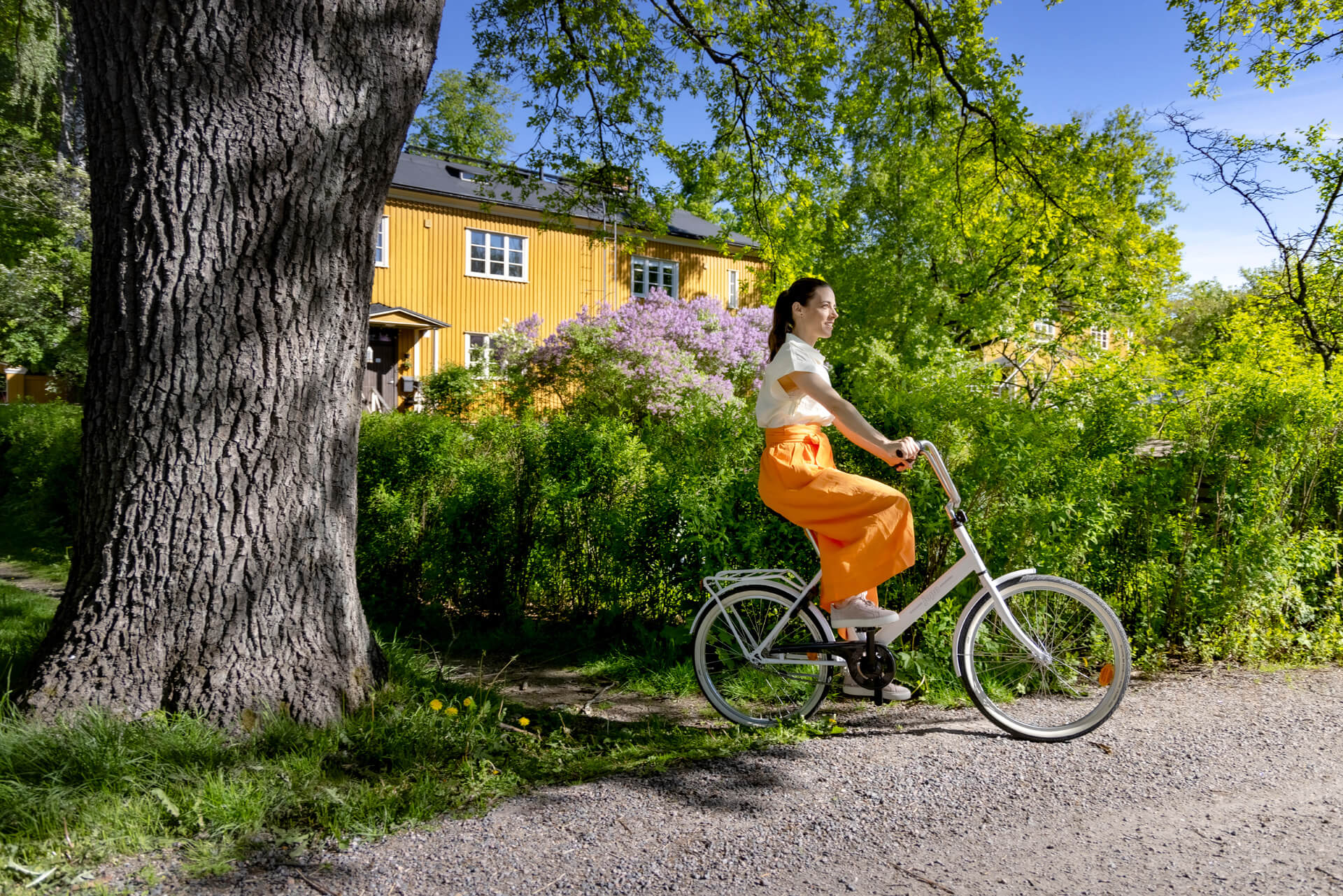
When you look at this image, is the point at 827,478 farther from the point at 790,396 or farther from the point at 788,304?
the point at 788,304

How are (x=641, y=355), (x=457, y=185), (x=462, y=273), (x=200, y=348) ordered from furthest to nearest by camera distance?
(x=457, y=185)
(x=462, y=273)
(x=641, y=355)
(x=200, y=348)

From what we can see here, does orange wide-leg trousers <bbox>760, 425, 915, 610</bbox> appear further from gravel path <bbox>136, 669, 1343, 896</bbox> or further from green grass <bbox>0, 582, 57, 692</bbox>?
green grass <bbox>0, 582, 57, 692</bbox>

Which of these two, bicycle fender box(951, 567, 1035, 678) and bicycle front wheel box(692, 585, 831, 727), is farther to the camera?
bicycle front wheel box(692, 585, 831, 727)

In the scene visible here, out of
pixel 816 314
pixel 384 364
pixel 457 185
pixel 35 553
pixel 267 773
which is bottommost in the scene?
pixel 267 773

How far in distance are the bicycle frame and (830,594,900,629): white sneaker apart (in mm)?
67

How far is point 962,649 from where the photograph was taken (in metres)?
3.84

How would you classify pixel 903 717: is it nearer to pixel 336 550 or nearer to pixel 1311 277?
pixel 336 550

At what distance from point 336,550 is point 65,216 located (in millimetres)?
19274

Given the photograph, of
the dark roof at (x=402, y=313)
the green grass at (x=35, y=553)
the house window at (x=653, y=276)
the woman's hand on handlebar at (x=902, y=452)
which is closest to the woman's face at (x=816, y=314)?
the woman's hand on handlebar at (x=902, y=452)

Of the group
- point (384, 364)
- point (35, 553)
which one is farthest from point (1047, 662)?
point (384, 364)

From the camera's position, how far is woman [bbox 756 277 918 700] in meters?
3.71

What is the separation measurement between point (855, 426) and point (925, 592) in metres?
0.88

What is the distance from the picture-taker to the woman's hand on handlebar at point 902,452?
11.8 ft

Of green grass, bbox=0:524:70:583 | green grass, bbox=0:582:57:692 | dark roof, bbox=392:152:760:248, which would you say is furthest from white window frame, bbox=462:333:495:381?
green grass, bbox=0:582:57:692
